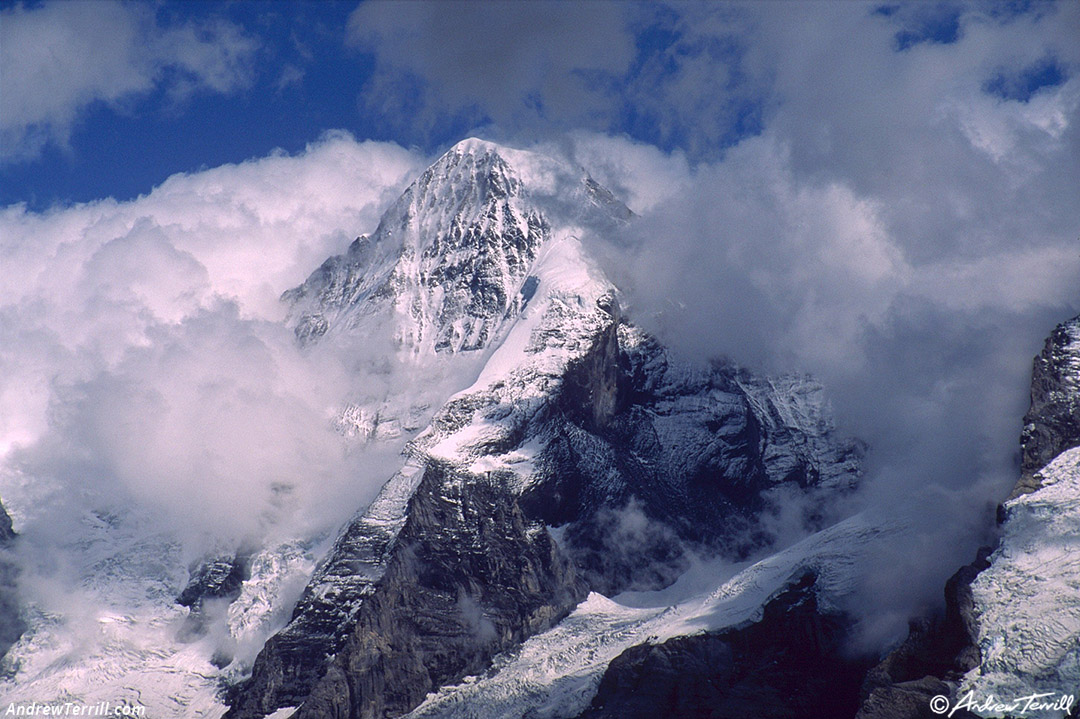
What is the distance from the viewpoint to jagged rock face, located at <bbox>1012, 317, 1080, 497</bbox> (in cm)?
18250

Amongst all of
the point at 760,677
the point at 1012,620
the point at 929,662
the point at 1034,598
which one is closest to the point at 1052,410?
the point at 1034,598

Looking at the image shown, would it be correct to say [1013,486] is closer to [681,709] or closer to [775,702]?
[775,702]

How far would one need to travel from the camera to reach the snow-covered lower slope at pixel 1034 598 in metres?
145

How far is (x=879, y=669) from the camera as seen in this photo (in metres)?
168

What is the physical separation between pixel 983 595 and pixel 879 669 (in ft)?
56.7

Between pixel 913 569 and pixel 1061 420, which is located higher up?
pixel 1061 420

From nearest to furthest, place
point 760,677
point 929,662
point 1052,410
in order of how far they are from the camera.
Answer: point 929,662, point 1052,410, point 760,677

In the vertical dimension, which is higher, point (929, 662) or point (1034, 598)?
point (1034, 598)

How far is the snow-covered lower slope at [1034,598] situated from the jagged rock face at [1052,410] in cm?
614

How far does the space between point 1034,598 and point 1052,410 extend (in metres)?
44.2

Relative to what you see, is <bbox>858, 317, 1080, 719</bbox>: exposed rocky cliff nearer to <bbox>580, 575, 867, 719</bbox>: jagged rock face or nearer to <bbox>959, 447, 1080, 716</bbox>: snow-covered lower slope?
<bbox>959, 447, 1080, 716</bbox>: snow-covered lower slope

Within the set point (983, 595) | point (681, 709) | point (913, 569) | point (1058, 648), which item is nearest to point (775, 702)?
point (681, 709)

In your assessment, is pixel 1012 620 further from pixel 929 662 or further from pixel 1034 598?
pixel 929 662

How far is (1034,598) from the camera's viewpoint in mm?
153875
